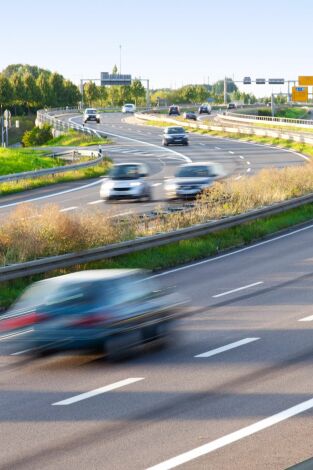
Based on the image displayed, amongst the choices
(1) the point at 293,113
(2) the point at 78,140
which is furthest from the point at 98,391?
(1) the point at 293,113

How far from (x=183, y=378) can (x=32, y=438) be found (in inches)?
117

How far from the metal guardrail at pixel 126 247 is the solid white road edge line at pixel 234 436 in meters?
8.76

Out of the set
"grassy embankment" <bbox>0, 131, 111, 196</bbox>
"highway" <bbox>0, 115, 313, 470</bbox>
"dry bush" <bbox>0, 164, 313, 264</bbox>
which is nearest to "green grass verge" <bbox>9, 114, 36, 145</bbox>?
"grassy embankment" <bbox>0, 131, 111, 196</bbox>

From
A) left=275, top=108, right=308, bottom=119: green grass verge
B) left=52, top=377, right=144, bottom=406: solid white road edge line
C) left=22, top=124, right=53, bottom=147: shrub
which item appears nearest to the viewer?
left=52, top=377, right=144, bottom=406: solid white road edge line

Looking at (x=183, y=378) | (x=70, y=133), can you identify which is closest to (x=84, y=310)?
(x=183, y=378)

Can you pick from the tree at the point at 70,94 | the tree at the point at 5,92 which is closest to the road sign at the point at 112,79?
the tree at the point at 5,92

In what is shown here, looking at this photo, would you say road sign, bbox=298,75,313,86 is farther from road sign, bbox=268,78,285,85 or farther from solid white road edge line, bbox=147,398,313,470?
solid white road edge line, bbox=147,398,313,470

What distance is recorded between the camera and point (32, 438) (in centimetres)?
1025

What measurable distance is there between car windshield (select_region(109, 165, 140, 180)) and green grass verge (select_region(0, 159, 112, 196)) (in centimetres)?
573

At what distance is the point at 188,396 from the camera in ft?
38.8

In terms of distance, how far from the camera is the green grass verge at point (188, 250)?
1920 centimetres

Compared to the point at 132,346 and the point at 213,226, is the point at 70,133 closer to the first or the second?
the point at 213,226

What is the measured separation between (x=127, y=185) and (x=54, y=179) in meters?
10.2

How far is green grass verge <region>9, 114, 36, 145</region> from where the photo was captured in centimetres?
14700
